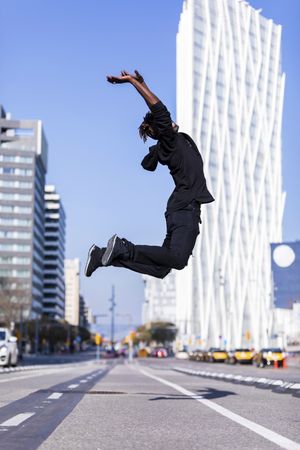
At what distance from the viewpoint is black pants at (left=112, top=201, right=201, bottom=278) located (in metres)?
7.52

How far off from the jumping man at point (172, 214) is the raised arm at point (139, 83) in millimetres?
59

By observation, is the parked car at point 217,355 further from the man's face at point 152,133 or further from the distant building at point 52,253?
the distant building at point 52,253

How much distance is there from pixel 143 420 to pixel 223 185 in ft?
392

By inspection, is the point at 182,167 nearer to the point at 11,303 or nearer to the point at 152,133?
the point at 152,133

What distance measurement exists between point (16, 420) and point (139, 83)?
128 inches

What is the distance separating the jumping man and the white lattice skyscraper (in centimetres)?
11167

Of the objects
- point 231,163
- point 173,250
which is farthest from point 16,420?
point 231,163

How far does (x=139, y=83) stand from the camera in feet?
24.0

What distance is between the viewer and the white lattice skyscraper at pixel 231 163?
123m

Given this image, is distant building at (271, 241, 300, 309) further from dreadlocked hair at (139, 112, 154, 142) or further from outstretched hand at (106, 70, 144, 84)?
outstretched hand at (106, 70, 144, 84)

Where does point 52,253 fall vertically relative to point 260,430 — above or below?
above

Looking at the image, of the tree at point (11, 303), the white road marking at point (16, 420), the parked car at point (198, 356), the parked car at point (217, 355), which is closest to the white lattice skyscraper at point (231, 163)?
the tree at point (11, 303)

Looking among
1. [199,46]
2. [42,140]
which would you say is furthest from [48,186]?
[199,46]

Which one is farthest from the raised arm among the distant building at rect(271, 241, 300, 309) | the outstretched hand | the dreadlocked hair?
the distant building at rect(271, 241, 300, 309)
